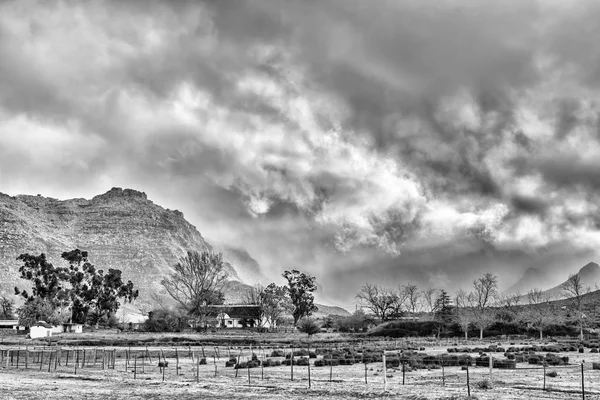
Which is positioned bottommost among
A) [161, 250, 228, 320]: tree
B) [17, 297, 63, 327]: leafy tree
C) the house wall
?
the house wall

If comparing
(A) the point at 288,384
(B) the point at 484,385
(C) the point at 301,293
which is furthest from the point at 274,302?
(B) the point at 484,385

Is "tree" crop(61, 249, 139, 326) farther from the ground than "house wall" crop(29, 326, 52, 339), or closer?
farther from the ground

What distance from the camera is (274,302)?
14100 cm

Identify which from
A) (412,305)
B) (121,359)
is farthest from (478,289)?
(121,359)

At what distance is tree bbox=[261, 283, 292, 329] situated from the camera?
460 ft

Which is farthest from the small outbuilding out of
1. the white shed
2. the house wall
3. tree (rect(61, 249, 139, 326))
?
tree (rect(61, 249, 139, 326))

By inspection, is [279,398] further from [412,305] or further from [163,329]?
[412,305]

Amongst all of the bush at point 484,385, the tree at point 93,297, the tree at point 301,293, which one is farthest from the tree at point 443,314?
the bush at point 484,385

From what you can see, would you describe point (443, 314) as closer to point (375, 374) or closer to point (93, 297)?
point (93, 297)

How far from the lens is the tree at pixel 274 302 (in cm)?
14025

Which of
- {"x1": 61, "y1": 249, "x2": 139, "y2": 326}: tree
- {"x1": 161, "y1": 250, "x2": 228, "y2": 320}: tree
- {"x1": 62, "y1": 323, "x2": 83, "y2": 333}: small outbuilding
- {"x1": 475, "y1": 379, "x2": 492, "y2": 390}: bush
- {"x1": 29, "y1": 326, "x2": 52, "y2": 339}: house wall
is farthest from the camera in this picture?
{"x1": 61, "y1": 249, "x2": 139, "y2": 326}: tree

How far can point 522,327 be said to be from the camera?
378ft

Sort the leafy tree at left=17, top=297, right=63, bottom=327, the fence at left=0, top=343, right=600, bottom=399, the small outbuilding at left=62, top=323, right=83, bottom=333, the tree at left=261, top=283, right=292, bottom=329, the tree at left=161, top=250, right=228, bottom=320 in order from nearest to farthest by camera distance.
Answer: the fence at left=0, top=343, right=600, bottom=399
the small outbuilding at left=62, top=323, right=83, bottom=333
the leafy tree at left=17, top=297, right=63, bottom=327
the tree at left=161, top=250, right=228, bottom=320
the tree at left=261, top=283, right=292, bottom=329

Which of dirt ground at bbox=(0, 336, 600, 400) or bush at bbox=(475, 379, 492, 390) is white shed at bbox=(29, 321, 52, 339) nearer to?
dirt ground at bbox=(0, 336, 600, 400)
